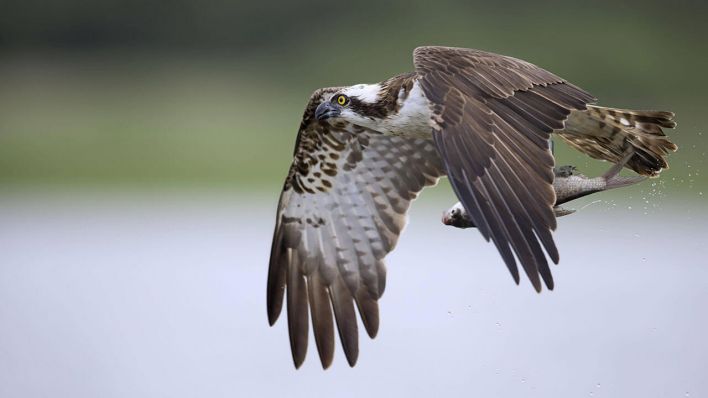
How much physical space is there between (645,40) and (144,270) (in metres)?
15.7

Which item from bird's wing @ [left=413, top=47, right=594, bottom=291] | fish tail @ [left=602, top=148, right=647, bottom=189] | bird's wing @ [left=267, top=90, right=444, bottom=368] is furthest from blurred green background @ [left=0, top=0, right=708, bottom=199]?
bird's wing @ [left=413, top=47, right=594, bottom=291]

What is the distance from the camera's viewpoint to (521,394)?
47.5 feet

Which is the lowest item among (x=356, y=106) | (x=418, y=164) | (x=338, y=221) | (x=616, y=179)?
(x=338, y=221)

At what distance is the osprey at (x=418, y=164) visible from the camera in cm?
862

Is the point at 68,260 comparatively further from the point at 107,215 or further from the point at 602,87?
the point at 602,87

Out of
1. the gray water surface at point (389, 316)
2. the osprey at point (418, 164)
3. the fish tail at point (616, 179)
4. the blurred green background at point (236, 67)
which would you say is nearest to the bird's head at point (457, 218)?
the osprey at point (418, 164)

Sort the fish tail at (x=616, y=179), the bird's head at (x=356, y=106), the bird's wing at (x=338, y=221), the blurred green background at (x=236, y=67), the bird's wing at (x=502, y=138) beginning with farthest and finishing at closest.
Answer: the blurred green background at (x=236, y=67) < the bird's wing at (x=338, y=221) < the bird's head at (x=356, y=106) < the fish tail at (x=616, y=179) < the bird's wing at (x=502, y=138)

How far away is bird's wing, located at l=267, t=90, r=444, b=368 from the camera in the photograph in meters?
10.7

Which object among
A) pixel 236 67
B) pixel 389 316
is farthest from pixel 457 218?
pixel 236 67

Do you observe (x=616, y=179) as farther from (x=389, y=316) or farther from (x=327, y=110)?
(x=389, y=316)

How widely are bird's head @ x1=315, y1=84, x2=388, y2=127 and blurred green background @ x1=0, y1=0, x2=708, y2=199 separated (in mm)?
14967

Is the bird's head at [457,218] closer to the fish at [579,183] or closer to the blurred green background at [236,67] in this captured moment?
the fish at [579,183]

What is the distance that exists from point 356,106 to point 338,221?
114 centimetres

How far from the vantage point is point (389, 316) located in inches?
701
